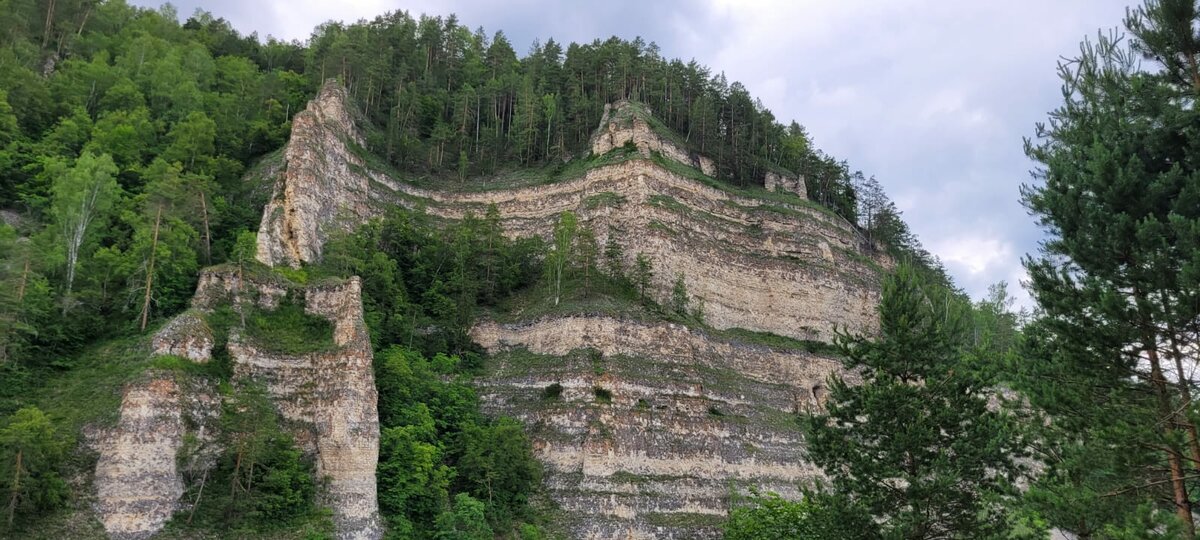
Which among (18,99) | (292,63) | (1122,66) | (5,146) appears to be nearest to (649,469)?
(1122,66)

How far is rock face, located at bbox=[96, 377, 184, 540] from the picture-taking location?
2816 centimetres

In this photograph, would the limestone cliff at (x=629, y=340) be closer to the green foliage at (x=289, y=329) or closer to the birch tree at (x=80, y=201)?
the green foliage at (x=289, y=329)

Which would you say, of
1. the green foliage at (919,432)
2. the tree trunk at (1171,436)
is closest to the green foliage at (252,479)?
the green foliage at (919,432)

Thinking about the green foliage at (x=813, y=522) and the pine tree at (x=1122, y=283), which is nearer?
the pine tree at (x=1122, y=283)

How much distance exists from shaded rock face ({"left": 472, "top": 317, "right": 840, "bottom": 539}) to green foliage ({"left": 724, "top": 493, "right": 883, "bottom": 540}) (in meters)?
8.58

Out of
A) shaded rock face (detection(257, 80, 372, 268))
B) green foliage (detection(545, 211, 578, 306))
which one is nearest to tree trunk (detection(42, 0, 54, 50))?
shaded rock face (detection(257, 80, 372, 268))

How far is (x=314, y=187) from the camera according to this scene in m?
51.7

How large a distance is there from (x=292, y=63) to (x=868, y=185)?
208 ft

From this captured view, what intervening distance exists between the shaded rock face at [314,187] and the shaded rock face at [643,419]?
500 inches

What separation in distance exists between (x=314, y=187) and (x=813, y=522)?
132 ft

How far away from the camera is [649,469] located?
43.2 meters

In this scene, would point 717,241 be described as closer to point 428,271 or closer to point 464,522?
point 428,271

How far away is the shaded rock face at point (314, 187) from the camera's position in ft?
154

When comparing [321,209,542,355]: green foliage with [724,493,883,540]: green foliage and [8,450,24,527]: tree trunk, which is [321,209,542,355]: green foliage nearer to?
[8,450,24,527]: tree trunk
